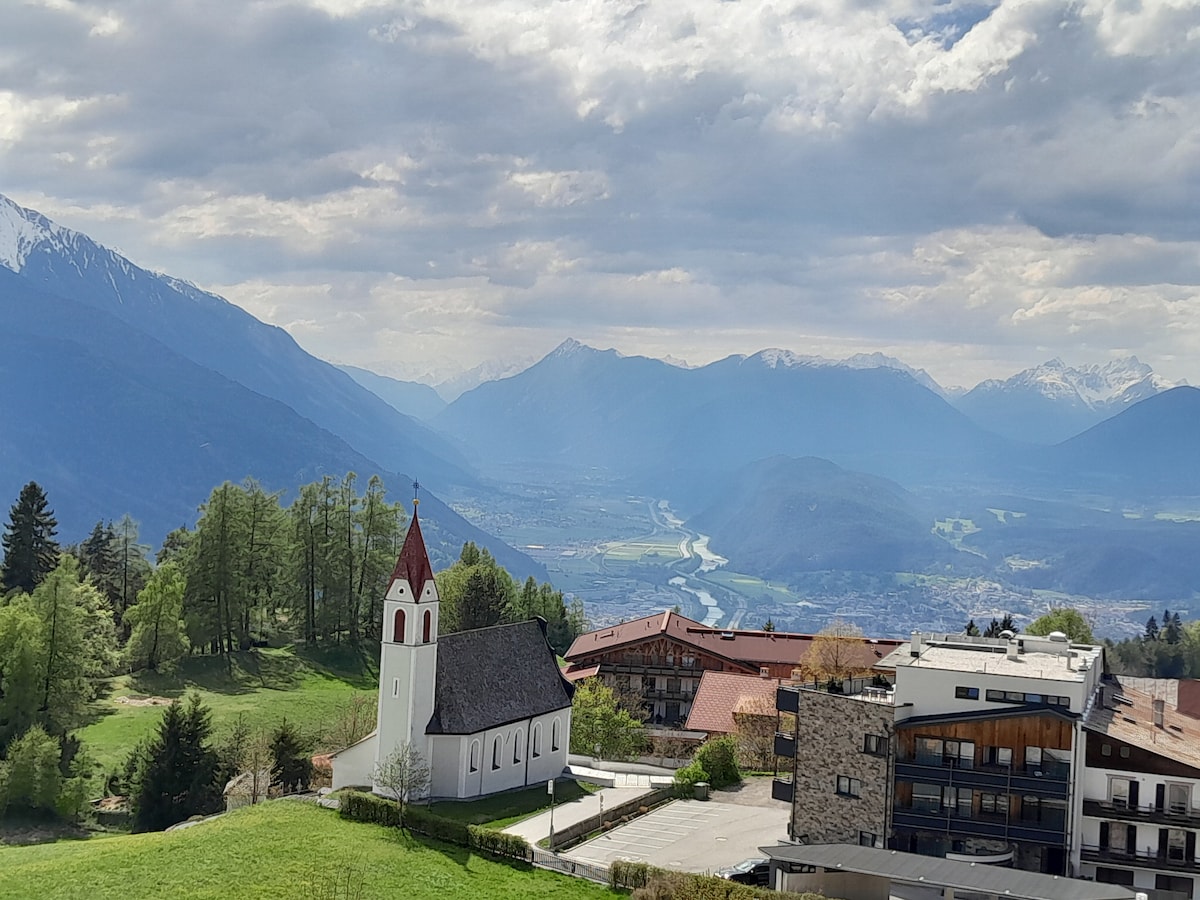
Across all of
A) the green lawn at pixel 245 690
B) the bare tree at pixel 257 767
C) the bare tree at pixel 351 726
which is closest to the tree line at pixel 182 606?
the bare tree at pixel 257 767

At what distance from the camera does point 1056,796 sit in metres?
47.3

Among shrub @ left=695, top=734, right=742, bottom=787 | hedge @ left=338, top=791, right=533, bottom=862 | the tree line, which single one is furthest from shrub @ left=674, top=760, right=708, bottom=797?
the tree line

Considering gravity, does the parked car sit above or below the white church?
below

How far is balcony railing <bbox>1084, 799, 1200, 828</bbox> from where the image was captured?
4656 centimetres

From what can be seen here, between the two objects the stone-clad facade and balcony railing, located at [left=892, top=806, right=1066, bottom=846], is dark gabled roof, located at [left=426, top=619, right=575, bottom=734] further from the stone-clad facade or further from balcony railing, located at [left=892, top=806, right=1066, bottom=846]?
balcony railing, located at [left=892, top=806, right=1066, bottom=846]

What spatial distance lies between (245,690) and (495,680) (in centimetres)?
2654

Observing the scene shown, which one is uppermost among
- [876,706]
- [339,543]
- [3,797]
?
[339,543]

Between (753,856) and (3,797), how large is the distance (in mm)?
37777

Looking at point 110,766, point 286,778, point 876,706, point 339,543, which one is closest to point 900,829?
point 876,706

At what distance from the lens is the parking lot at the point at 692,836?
49469mm

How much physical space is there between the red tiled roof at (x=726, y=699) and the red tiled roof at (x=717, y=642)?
26.9 ft

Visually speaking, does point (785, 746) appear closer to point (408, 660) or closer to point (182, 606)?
point (408, 660)

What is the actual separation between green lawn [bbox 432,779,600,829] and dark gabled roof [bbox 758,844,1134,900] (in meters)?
15.6

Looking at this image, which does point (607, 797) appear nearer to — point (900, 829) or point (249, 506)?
point (900, 829)
